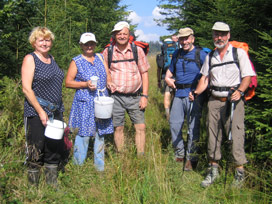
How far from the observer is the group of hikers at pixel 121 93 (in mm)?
3148

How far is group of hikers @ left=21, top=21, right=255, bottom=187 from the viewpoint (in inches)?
124

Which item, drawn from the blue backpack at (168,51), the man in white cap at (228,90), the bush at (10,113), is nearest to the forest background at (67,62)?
the bush at (10,113)

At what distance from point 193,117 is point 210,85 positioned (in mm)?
678

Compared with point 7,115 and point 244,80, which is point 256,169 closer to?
point 244,80

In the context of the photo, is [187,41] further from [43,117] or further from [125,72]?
[43,117]

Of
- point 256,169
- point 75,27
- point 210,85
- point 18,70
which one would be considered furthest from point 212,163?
point 75,27

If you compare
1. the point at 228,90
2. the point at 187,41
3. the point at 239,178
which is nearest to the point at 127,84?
the point at 187,41

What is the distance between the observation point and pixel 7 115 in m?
4.34

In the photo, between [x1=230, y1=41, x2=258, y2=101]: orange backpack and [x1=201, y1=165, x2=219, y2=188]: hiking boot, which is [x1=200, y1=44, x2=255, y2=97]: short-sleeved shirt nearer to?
[x1=230, y1=41, x2=258, y2=101]: orange backpack

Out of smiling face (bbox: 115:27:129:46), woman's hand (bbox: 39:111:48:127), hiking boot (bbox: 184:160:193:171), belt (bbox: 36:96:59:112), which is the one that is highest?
smiling face (bbox: 115:27:129:46)

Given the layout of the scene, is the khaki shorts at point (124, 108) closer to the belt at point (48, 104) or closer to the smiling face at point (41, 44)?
the belt at point (48, 104)

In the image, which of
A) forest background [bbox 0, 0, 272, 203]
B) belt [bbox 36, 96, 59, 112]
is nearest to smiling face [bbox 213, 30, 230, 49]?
forest background [bbox 0, 0, 272, 203]

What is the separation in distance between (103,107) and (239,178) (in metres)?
1.90

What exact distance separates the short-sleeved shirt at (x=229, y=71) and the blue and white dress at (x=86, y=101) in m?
1.44
